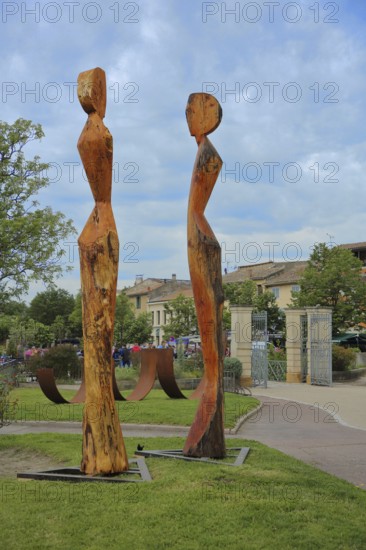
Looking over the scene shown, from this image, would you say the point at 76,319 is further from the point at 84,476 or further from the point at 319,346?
the point at 84,476

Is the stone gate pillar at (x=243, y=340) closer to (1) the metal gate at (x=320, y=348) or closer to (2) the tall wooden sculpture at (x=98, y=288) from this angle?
(1) the metal gate at (x=320, y=348)

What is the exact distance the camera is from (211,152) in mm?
7797

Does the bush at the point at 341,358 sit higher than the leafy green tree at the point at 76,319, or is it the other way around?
the leafy green tree at the point at 76,319

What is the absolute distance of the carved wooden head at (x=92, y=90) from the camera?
6.82 m

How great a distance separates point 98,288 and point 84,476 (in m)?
1.93

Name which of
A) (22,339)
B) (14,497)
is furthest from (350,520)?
(22,339)

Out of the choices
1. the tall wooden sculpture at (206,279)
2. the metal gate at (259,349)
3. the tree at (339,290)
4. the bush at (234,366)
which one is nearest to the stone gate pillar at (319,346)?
the metal gate at (259,349)

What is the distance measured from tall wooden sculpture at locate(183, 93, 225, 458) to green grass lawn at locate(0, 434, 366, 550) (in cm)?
54

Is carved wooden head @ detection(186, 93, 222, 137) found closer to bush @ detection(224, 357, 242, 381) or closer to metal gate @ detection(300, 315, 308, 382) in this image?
bush @ detection(224, 357, 242, 381)

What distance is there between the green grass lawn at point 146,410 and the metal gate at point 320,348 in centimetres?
694

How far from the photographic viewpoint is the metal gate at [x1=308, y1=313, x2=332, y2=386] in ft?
74.2

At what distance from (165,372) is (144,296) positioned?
189ft

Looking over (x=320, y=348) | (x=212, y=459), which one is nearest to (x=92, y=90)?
(x=212, y=459)

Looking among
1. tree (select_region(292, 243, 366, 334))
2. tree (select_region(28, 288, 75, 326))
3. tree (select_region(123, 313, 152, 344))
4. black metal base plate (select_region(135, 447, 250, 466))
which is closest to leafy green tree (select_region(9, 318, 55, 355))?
tree (select_region(123, 313, 152, 344))
